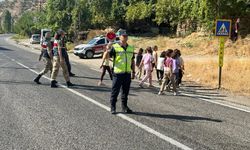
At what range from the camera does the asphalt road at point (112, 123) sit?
22.3 ft

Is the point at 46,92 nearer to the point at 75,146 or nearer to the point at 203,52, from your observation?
the point at 75,146

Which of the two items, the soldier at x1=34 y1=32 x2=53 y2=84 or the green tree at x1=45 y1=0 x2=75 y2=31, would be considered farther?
the green tree at x1=45 y1=0 x2=75 y2=31

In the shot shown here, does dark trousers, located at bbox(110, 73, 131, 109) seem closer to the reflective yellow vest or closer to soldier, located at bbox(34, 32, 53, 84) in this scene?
the reflective yellow vest

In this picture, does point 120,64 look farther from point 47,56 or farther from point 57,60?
point 47,56

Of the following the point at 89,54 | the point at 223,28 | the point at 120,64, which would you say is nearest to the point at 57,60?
the point at 120,64

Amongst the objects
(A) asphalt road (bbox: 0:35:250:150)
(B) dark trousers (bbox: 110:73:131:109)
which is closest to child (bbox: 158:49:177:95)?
(A) asphalt road (bbox: 0:35:250:150)

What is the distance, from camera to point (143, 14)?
50719mm

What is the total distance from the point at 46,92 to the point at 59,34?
2.10m

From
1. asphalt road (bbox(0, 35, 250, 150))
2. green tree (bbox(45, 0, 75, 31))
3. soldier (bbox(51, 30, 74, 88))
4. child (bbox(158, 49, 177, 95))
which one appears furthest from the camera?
green tree (bbox(45, 0, 75, 31))

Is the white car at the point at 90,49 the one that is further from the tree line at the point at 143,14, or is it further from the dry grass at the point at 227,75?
the dry grass at the point at 227,75

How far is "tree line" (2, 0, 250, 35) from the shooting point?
36.9 meters

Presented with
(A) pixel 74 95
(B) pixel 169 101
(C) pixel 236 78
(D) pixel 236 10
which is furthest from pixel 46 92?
(D) pixel 236 10

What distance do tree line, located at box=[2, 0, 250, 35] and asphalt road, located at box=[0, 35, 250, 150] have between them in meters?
26.1

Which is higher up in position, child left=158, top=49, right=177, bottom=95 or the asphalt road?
child left=158, top=49, right=177, bottom=95
